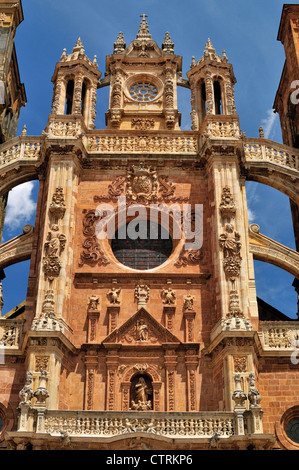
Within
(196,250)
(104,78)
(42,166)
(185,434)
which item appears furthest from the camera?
(104,78)

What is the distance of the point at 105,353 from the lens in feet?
65.4

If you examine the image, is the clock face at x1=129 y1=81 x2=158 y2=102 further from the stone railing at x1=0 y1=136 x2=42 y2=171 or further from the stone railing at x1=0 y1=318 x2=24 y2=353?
the stone railing at x1=0 y1=318 x2=24 y2=353

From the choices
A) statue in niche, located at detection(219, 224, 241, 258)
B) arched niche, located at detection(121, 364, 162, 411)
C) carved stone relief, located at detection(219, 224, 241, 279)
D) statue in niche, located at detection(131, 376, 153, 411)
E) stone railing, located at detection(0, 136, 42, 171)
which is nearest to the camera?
statue in niche, located at detection(131, 376, 153, 411)

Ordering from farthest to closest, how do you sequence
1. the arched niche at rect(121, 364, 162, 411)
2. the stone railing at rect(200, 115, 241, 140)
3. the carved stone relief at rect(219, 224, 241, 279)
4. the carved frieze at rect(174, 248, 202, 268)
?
the stone railing at rect(200, 115, 241, 140) → the carved frieze at rect(174, 248, 202, 268) → the carved stone relief at rect(219, 224, 241, 279) → the arched niche at rect(121, 364, 162, 411)

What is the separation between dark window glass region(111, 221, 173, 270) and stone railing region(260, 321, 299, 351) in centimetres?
430

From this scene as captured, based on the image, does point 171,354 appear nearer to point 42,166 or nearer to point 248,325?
point 248,325

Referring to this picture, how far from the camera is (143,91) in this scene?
27672 millimetres

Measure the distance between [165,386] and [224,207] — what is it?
6.34m

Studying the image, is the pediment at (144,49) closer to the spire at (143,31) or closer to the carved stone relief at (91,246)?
the spire at (143,31)

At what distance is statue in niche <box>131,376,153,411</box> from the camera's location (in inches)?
744

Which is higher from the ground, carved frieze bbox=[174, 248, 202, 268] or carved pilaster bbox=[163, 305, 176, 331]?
carved frieze bbox=[174, 248, 202, 268]

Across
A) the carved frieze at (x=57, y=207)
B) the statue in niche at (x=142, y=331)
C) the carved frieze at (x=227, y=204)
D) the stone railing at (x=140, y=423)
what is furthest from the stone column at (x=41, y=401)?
the carved frieze at (x=227, y=204)

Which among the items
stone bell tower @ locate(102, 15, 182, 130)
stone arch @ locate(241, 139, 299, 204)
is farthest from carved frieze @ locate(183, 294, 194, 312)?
stone bell tower @ locate(102, 15, 182, 130)

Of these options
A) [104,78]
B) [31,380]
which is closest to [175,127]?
[104,78]
